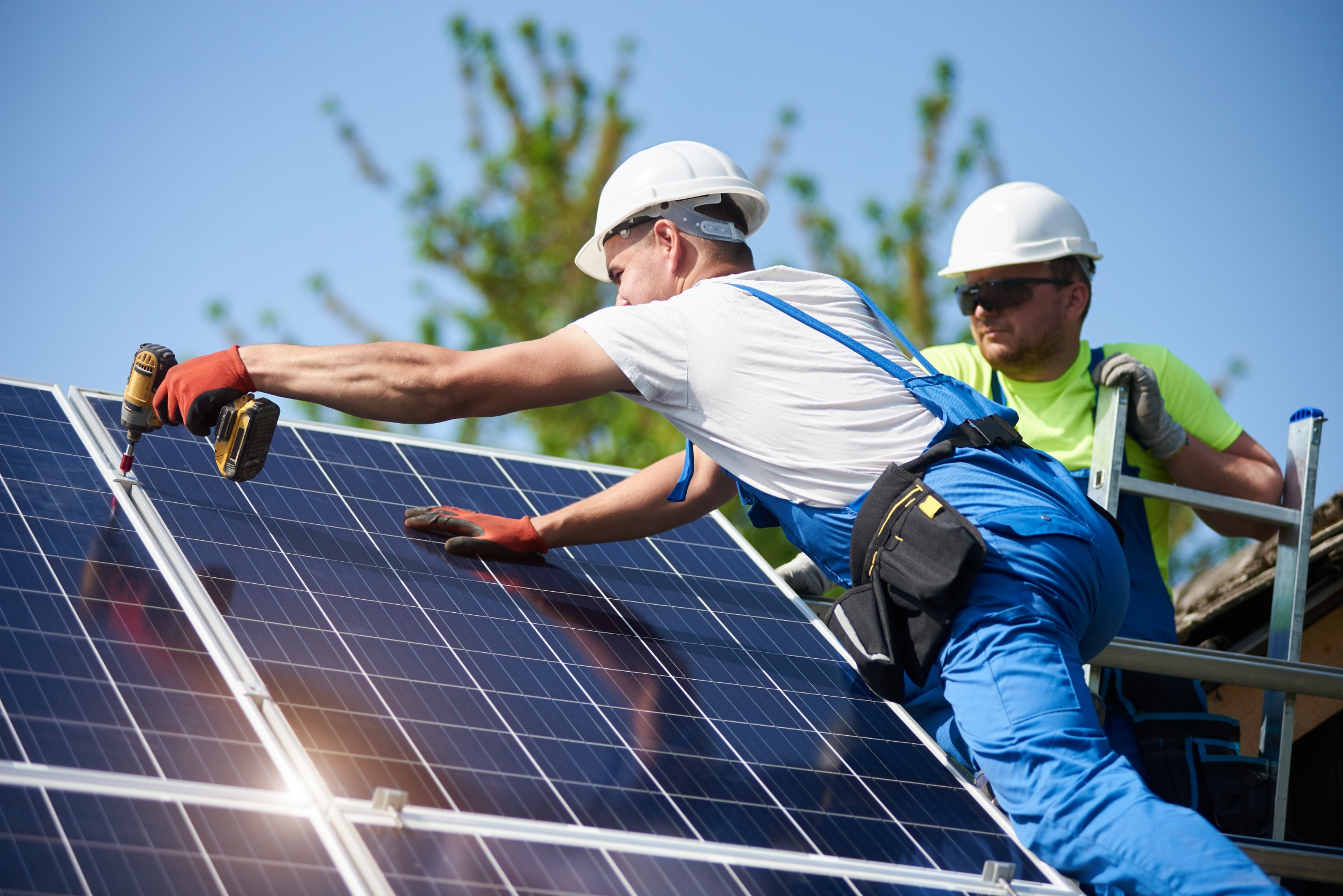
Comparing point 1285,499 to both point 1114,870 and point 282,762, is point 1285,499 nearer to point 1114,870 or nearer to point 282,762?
point 1114,870

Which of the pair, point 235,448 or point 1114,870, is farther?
point 235,448

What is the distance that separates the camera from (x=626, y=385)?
12.8 ft

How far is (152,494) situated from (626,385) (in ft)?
4.99

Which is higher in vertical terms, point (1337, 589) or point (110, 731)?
point (110, 731)

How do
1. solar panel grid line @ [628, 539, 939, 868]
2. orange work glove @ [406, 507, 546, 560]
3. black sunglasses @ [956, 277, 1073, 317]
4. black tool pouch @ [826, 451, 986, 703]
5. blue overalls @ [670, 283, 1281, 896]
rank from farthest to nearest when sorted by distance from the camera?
black sunglasses @ [956, 277, 1073, 317]
orange work glove @ [406, 507, 546, 560]
black tool pouch @ [826, 451, 986, 703]
solar panel grid line @ [628, 539, 939, 868]
blue overalls @ [670, 283, 1281, 896]

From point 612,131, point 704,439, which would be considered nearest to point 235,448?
point 704,439

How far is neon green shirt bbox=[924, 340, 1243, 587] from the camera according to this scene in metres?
5.58

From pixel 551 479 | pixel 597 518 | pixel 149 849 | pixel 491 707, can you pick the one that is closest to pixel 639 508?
pixel 597 518

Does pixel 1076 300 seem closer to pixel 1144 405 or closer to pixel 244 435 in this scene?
pixel 1144 405

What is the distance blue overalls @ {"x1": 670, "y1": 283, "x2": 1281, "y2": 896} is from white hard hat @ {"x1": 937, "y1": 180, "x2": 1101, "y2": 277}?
76.1 inches

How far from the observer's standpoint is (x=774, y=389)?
3859 mm

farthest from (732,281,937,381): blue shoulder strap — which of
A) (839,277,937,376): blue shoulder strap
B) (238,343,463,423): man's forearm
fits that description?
(238,343,463,423): man's forearm

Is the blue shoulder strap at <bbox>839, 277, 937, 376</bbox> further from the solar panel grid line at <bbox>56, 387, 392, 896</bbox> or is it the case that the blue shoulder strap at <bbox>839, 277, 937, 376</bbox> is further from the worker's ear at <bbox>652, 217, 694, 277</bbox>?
the solar panel grid line at <bbox>56, 387, 392, 896</bbox>

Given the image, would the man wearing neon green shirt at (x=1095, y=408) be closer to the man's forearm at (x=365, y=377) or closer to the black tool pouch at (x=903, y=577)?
the black tool pouch at (x=903, y=577)
